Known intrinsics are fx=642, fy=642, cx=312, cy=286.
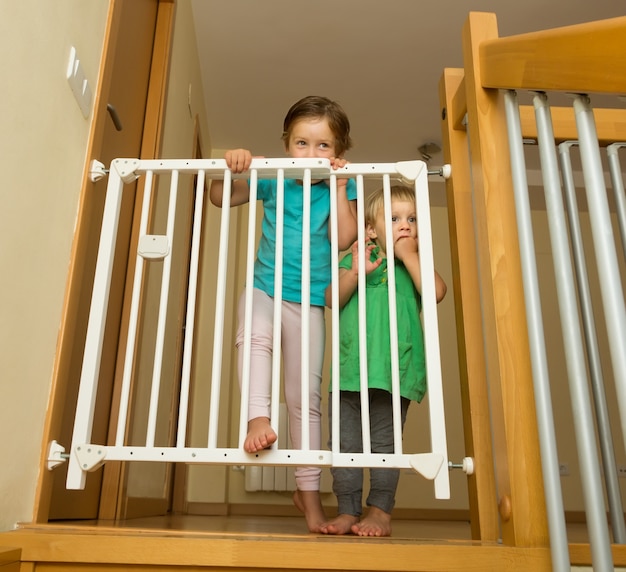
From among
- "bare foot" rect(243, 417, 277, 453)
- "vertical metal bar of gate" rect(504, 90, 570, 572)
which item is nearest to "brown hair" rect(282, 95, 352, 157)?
"vertical metal bar of gate" rect(504, 90, 570, 572)

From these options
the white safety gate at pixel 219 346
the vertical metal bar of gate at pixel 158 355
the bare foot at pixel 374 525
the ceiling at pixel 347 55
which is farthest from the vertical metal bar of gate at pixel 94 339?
the ceiling at pixel 347 55

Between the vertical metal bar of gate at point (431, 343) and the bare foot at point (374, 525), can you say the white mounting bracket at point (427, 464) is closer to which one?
the vertical metal bar of gate at point (431, 343)

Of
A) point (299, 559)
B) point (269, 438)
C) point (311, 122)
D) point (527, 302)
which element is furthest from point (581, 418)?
point (311, 122)

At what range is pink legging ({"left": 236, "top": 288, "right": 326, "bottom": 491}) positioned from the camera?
1514 millimetres

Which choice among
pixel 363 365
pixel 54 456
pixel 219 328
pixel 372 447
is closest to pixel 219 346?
pixel 219 328

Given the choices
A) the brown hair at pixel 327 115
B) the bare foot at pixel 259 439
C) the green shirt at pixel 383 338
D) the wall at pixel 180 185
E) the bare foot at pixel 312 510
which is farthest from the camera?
the wall at pixel 180 185

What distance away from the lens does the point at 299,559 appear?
98 cm

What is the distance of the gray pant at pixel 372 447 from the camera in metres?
1.56

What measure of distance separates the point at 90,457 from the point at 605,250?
3.10ft

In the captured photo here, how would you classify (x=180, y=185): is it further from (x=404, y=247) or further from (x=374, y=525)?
(x=374, y=525)

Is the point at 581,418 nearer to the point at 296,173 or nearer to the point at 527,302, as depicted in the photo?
the point at 527,302

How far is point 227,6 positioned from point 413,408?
2.73 metres

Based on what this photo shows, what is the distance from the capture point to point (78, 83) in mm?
1419

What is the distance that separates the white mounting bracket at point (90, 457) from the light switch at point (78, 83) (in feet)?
2.51
